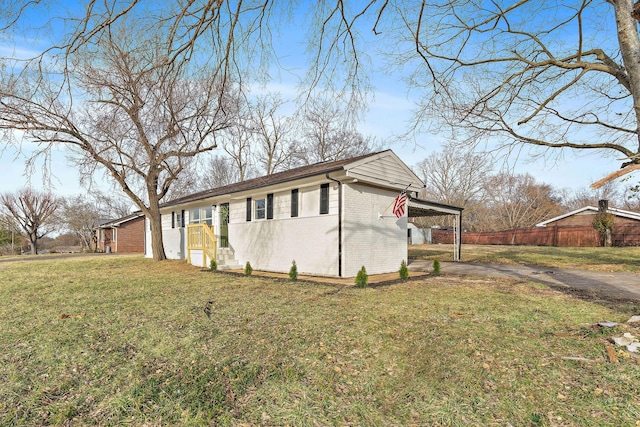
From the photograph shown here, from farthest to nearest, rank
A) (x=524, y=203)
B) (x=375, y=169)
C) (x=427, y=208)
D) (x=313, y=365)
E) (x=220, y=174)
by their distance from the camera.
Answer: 1. (x=524, y=203)
2. (x=220, y=174)
3. (x=427, y=208)
4. (x=375, y=169)
5. (x=313, y=365)

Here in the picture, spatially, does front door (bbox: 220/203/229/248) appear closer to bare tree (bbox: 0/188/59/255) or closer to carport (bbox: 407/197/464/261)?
carport (bbox: 407/197/464/261)

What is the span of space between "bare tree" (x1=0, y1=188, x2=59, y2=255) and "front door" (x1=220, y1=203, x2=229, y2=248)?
31865 mm

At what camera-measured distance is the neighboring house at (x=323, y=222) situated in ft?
33.1

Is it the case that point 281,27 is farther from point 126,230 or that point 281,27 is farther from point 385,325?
point 126,230

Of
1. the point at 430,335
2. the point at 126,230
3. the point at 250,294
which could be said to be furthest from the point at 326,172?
the point at 126,230

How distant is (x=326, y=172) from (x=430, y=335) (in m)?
6.20

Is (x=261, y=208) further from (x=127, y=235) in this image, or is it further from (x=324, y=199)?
(x=127, y=235)

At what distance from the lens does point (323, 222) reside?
412 inches

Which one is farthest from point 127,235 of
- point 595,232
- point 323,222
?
point 595,232

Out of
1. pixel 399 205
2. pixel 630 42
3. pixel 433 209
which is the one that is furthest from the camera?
pixel 433 209

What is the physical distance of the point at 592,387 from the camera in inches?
115

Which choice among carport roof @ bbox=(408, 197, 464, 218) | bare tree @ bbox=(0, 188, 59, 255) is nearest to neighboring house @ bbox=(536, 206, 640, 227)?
carport roof @ bbox=(408, 197, 464, 218)

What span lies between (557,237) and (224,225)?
26500 mm

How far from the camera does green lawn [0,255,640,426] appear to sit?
2596 mm
